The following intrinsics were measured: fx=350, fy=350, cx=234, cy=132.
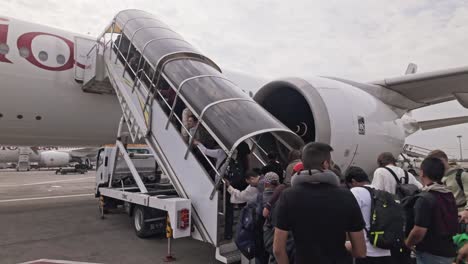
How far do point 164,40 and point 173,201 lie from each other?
9.74 feet

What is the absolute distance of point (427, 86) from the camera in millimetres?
6863

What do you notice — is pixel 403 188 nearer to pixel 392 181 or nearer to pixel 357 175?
pixel 392 181

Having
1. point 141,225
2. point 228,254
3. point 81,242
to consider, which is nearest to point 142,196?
point 141,225

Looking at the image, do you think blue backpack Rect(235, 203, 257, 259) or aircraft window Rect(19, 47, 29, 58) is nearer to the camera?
blue backpack Rect(235, 203, 257, 259)

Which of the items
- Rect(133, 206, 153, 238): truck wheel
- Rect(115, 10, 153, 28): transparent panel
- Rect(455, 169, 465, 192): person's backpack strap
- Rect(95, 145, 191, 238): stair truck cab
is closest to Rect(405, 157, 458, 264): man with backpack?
Rect(455, 169, 465, 192): person's backpack strap

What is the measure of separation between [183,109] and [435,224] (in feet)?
11.7

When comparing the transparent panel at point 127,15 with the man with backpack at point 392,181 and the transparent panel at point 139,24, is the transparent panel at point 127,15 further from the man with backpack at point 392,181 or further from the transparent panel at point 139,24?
the man with backpack at point 392,181

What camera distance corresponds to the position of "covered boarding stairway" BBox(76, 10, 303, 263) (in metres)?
4.17

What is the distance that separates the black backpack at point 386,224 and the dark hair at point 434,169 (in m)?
0.38

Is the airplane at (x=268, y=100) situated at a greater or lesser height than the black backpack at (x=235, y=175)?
greater

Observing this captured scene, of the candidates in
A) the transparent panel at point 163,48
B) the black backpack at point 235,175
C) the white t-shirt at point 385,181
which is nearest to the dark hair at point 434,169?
the white t-shirt at point 385,181

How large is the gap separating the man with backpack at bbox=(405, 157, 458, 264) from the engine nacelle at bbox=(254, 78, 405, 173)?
7.90ft

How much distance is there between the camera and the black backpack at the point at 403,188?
3434 mm

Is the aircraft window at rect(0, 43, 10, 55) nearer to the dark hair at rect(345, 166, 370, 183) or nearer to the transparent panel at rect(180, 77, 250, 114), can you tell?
the transparent panel at rect(180, 77, 250, 114)
